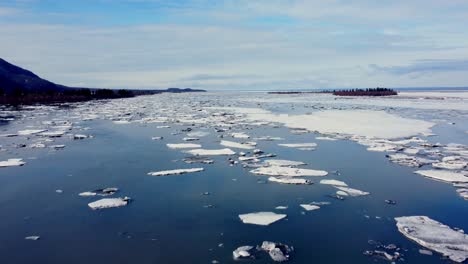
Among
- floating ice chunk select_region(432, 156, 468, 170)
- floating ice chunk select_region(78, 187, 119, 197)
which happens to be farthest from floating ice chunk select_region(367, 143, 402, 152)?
floating ice chunk select_region(78, 187, 119, 197)

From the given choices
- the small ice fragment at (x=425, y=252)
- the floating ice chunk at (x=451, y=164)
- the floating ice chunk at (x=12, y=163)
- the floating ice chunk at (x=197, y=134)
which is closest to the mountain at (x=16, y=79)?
the floating ice chunk at (x=197, y=134)

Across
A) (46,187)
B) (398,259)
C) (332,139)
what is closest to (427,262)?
(398,259)

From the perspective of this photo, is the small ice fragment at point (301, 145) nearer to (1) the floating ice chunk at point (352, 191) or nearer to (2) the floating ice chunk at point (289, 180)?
(2) the floating ice chunk at point (289, 180)

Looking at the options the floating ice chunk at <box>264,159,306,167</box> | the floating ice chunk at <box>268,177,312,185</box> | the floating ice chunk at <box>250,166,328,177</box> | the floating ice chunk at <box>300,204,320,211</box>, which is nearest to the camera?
the floating ice chunk at <box>300,204,320,211</box>

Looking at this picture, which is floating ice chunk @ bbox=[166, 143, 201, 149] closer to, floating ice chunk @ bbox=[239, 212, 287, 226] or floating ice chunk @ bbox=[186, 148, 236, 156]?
floating ice chunk @ bbox=[186, 148, 236, 156]

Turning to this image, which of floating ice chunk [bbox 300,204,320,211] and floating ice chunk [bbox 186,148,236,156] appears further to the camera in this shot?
floating ice chunk [bbox 186,148,236,156]

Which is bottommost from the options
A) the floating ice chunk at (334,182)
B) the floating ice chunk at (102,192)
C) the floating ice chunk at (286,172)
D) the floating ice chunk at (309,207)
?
the floating ice chunk at (309,207)
